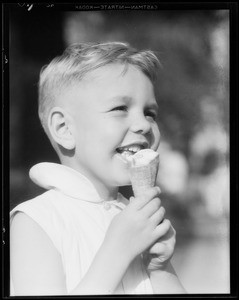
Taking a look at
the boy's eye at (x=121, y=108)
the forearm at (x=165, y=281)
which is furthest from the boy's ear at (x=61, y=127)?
the forearm at (x=165, y=281)

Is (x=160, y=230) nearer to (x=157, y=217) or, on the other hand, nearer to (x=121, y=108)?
(x=157, y=217)

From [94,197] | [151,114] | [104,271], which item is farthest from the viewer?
[151,114]

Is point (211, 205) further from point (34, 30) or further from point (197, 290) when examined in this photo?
point (34, 30)

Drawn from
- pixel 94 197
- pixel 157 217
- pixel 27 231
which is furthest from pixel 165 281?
pixel 27 231

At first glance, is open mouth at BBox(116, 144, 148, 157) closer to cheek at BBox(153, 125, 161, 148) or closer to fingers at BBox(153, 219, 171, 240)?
cheek at BBox(153, 125, 161, 148)

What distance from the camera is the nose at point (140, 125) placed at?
6.17ft

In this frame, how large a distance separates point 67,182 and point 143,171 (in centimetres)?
24

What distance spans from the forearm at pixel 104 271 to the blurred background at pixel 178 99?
0.92 feet

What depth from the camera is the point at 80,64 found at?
188 cm

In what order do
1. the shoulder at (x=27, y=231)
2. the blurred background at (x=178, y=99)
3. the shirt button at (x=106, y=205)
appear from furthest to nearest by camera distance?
the blurred background at (x=178, y=99)
the shirt button at (x=106, y=205)
the shoulder at (x=27, y=231)

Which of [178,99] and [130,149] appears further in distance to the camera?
[178,99]

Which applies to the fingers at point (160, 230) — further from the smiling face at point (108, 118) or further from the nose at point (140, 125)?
the nose at point (140, 125)
